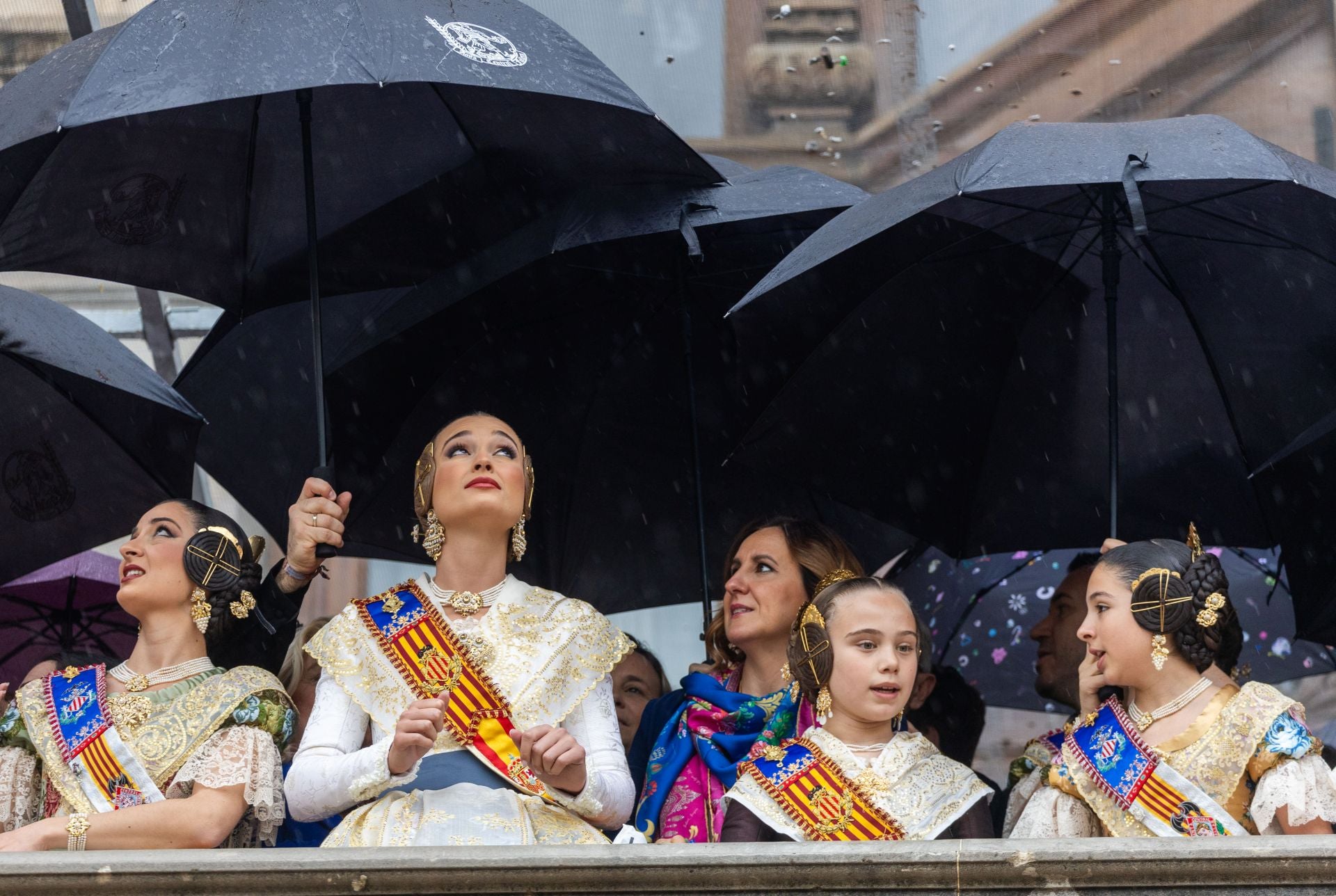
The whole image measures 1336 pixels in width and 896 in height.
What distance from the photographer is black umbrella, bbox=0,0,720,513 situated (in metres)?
4.90

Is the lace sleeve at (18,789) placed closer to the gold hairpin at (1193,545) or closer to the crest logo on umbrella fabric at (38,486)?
the crest logo on umbrella fabric at (38,486)

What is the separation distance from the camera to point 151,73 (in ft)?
15.9

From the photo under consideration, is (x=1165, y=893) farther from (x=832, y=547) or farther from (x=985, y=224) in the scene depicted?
(x=985, y=224)

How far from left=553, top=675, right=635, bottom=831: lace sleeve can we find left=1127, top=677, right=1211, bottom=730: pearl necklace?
132 cm

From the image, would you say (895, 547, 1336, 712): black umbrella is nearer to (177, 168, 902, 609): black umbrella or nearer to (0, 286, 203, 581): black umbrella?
(177, 168, 902, 609): black umbrella

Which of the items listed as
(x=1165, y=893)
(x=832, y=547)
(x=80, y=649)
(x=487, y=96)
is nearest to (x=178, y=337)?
(x=80, y=649)

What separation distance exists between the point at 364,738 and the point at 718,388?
7.83 feet

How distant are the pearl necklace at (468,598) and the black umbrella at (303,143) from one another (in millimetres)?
798

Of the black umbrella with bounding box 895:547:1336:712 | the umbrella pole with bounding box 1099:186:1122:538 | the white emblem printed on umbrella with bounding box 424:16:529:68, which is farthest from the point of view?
the black umbrella with bounding box 895:547:1336:712

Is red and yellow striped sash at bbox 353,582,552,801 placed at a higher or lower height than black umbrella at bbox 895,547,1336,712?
higher

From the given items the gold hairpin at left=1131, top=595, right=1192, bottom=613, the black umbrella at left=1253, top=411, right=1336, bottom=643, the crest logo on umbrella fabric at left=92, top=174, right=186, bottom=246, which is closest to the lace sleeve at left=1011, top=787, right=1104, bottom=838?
the gold hairpin at left=1131, top=595, right=1192, bottom=613

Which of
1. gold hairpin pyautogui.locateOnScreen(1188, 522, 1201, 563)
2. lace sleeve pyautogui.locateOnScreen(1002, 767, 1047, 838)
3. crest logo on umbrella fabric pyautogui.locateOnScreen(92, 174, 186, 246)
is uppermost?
crest logo on umbrella fabric pyautogui.locateOnScreen(92, 174, 186, 246)

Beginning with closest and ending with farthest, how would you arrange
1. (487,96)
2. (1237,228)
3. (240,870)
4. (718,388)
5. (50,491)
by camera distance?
(240,870) < (1237,228) < (487,96) < (50,491) < (718,388)

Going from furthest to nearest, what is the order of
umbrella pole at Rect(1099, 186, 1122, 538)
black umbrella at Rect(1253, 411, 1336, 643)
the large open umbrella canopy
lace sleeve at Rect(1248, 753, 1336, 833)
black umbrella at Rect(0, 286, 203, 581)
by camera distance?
1. the large open umbrella canopy
2. black umbrella at Rect(0, 286, 203, 581)
3. black umbrella at Rect(1253, 411, 1336, 643)
4. umbrella pole at Rect(1099, 186, 1122, 538)
5. lace sleeve at Rect(1248, 753, 1336, 833)
